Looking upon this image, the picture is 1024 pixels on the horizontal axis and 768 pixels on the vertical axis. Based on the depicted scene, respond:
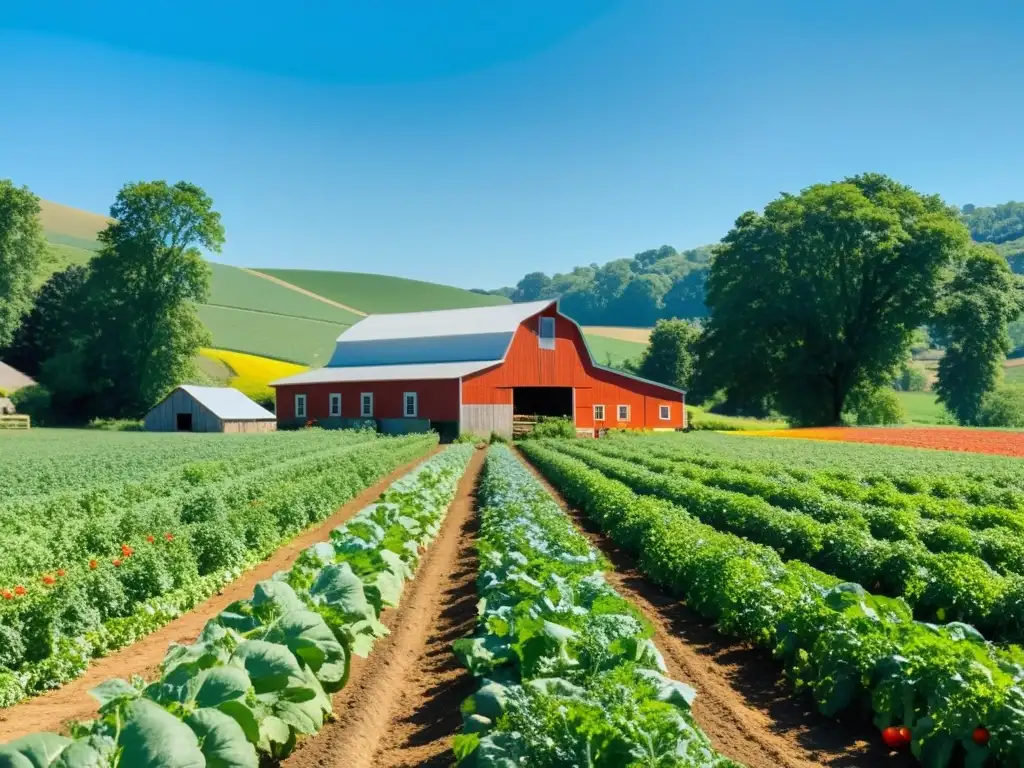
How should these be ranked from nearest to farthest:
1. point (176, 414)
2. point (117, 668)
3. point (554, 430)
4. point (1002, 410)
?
point (117, 668), point (554, 430), point (176, 414), point (1002, 410)

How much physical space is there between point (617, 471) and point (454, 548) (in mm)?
10692

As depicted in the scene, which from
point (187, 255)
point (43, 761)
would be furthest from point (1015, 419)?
point (43, 761)

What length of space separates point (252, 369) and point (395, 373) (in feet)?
117

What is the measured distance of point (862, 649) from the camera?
667 cm

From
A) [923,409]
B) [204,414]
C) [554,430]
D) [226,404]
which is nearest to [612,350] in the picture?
[923,409]

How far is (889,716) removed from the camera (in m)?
6.25

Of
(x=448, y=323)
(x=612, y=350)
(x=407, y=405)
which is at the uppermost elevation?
(x=612, y=350)

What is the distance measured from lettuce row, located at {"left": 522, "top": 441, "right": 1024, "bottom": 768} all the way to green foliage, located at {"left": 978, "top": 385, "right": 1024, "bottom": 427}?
229 ft

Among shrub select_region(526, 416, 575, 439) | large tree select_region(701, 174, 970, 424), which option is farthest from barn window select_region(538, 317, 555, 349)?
large tree select_region(701, 174, 970, 424)

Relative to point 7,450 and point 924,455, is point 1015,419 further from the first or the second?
point 7,450

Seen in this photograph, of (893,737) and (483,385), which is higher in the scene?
(483,385)

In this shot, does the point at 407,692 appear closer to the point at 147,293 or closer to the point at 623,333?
the point at 147,293

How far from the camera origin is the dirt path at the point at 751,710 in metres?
6.21

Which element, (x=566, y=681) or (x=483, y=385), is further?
(x=483, y=385)
